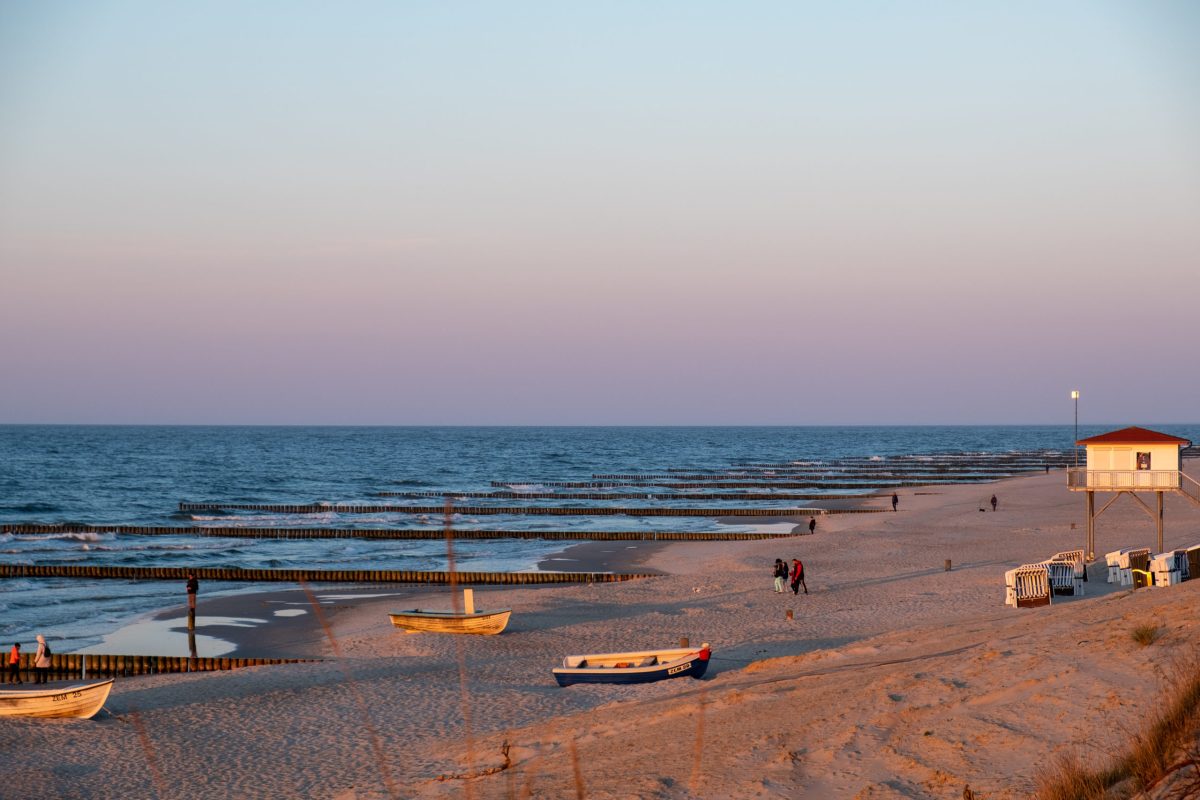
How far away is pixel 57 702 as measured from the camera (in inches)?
773

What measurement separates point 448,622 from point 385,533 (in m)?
31.2

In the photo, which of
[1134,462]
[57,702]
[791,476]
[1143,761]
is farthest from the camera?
[791,476]

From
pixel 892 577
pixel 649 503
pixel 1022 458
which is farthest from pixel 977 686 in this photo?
pixel 1022 458

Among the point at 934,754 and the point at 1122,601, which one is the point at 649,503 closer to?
the point at 1122,601

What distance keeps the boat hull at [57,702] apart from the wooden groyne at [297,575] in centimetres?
1883

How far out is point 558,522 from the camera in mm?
66188

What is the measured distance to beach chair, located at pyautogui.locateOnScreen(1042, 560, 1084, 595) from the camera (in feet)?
92.3

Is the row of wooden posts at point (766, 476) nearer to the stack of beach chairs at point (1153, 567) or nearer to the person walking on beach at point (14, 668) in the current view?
the stack of beach chairs at point (1153, 567)

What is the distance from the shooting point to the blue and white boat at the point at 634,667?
833 inches

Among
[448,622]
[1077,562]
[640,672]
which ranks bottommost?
[448,622]

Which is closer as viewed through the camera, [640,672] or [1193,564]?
[640,672]

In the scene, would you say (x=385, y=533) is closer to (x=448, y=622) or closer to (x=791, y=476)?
(x=448, y=622)

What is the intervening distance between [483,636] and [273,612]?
940 centimetres

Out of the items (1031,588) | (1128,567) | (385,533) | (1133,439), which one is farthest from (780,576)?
(385,533)
